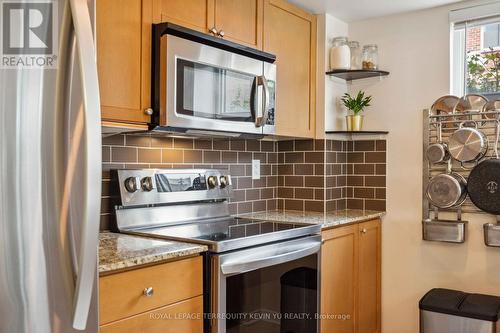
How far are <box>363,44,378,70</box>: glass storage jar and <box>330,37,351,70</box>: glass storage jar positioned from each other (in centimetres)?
12

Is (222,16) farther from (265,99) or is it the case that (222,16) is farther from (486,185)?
(486,185)

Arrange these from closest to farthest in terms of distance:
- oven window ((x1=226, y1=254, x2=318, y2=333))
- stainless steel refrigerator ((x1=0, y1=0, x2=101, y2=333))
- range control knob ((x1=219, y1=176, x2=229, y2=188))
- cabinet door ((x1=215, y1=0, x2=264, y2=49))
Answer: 1. stainless steel refrigerator ((x1=0, y1=0, x2=101, y2=333))
2. oven window ((x1=226, y1=254, x2=318, y2=333))
3. cabinet door ((x1=215, y1=0, x2=264, y2=49))
4. range control knob ((x1=219, y1=176, x2=229, y2=188))

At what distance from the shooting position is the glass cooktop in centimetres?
190

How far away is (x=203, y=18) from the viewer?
7.29 ft

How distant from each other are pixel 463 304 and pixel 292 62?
1.59 metres

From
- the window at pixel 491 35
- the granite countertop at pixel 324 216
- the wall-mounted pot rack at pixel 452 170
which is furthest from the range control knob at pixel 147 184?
the window at pixel 491 35

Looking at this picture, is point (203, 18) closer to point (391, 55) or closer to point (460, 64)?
point (391, 55)

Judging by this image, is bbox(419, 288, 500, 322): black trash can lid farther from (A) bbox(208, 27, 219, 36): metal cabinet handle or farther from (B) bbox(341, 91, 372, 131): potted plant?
(A) bbox(208, 27, 219, 36): metal cabinet handle

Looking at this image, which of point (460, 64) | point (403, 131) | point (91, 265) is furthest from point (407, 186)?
point (91, 265)

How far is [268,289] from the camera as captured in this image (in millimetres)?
2121

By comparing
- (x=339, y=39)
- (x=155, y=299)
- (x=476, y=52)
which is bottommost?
(x=155, y=299)

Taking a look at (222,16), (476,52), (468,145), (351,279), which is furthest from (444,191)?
(222,16)

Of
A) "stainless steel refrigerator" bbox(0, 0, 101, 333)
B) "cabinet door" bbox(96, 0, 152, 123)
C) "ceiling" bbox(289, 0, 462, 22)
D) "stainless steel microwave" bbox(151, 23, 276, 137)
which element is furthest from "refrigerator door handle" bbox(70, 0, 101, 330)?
"ceiling" bbox(289, 0, 462, 22)

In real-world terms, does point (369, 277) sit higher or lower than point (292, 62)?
lower
